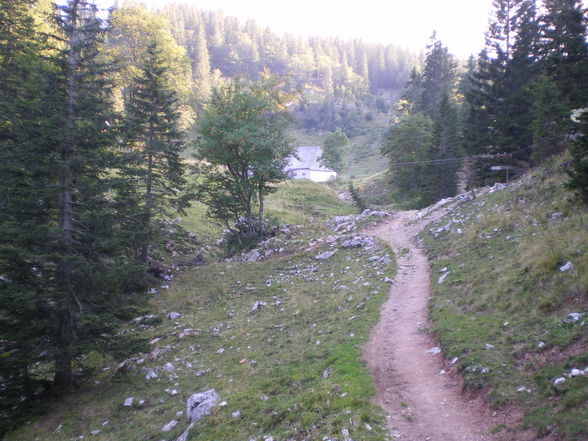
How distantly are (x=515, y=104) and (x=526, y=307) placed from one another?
2799cm

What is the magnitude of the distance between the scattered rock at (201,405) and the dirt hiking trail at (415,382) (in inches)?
150

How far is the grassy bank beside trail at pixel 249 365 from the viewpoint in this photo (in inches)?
295

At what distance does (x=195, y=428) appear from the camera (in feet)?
26.3

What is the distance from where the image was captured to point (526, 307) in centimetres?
897

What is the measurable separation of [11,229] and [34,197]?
1.48m

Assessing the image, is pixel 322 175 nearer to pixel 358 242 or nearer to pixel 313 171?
pixel 313 171

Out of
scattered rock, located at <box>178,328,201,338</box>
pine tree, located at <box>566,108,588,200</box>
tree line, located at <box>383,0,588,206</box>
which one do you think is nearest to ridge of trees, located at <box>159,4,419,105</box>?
tree line, located at <box>383,0,588,206</box>

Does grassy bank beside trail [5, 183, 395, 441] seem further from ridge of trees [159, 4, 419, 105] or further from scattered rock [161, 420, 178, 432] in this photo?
ridge of trees [159, 4, 419, 105]

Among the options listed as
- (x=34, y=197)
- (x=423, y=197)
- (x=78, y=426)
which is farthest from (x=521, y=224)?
(x=423, y=197)

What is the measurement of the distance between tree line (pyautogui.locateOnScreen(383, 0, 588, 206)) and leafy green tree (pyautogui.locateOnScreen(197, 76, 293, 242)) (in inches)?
590

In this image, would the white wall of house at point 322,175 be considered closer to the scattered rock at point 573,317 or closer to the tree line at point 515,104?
the tree line at point 515,104

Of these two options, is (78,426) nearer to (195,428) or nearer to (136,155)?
(195,428)

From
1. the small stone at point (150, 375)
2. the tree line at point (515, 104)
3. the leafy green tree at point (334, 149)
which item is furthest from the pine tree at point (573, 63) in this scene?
the leafy green tree at point (334, 149)

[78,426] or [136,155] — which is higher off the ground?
[136,155]
